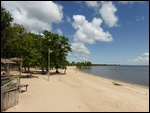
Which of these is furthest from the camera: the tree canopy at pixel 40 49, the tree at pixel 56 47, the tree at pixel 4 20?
the tree at pixel 56 47

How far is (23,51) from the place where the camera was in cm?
3350

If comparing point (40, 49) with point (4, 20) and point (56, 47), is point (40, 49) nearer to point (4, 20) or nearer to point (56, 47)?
point (56, 47)

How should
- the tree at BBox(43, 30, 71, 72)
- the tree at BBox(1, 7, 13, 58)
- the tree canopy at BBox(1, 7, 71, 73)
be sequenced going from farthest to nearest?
the tree at BBox(43, 30, 71, 72) < the tree canopy at BBox(1, 7, 71, 73) < the tree at BBox(1, 7, 13, 58)

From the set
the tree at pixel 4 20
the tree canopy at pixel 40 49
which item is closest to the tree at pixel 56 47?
the tree canopy at pixel 40 49

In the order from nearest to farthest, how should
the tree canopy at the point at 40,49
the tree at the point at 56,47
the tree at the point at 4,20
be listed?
the tree at the point at 4,20
the tree canopy at the point at 40,49
the tree at the point at 56,47

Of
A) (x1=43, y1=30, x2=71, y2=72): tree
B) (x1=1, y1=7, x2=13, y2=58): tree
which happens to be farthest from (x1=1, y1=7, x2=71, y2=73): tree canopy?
(x1=1, y1=7, x2=13, y2=58): tree

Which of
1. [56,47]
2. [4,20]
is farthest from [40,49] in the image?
[4,20]

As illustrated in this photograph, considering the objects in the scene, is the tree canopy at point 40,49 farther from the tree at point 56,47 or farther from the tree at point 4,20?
the tree at point 4,20

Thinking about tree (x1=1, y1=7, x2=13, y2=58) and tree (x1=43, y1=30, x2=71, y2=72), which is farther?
tree (x1=43, y1=30, x2=71, y2=72)

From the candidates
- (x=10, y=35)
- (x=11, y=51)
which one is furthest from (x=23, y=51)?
(x=10, y=35)

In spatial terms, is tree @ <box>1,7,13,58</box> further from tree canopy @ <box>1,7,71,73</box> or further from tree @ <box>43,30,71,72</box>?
tree @ <box>43,30,71,72</box>

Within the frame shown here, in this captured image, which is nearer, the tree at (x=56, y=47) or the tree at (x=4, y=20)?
the tree at (x=4, y=20)

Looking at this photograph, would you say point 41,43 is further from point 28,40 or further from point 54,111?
point 54,111

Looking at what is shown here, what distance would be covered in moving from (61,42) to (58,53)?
3.22 metres
